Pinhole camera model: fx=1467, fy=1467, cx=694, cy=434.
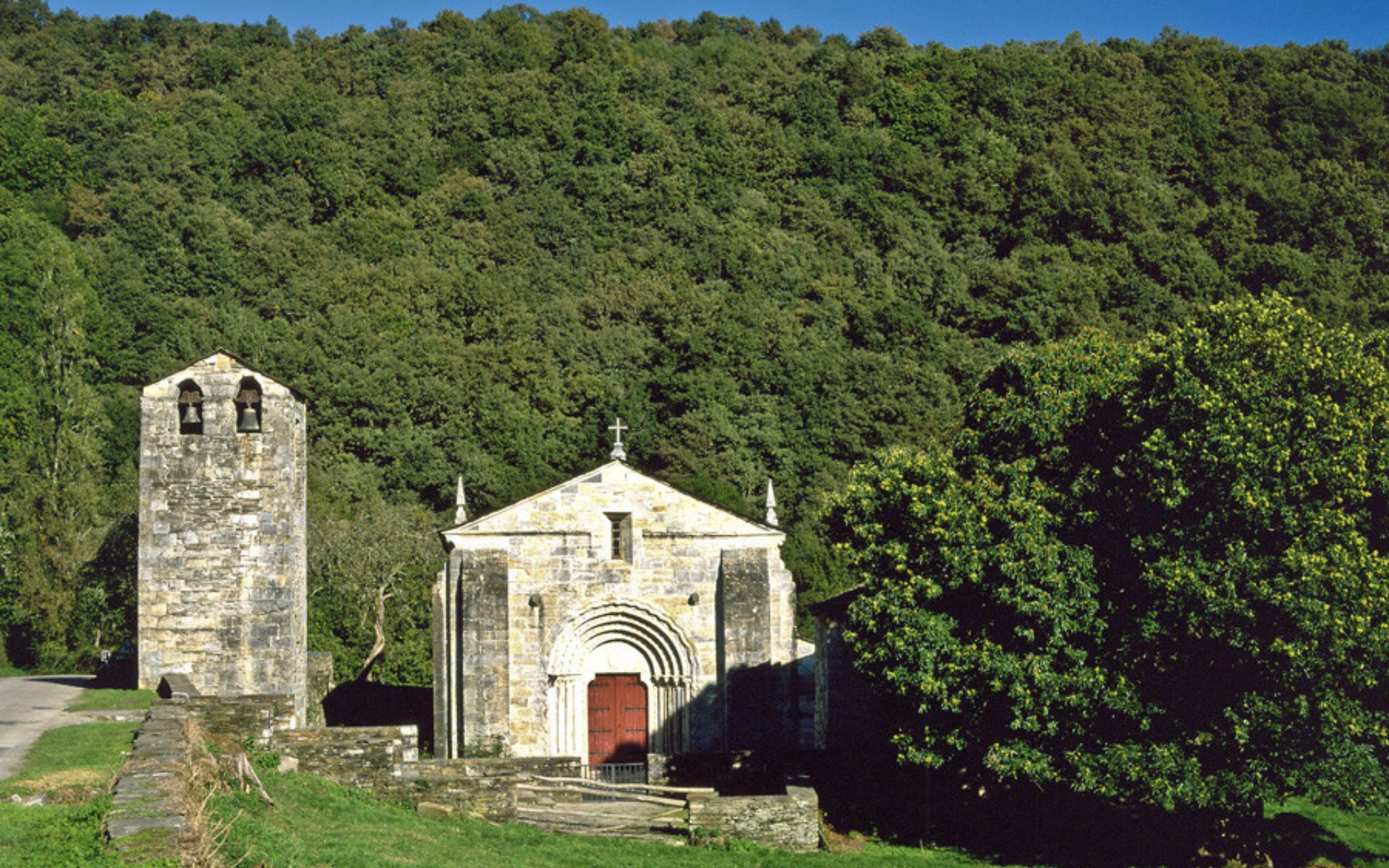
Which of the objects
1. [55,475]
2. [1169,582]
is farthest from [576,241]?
[1169,582]

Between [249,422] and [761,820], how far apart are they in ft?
38.0

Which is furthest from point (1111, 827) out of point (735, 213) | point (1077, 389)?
point (735, 213)

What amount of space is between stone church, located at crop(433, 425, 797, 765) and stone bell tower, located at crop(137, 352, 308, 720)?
433 centimetres

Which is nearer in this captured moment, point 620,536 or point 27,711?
point 27,711

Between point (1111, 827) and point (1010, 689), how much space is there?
164 inches

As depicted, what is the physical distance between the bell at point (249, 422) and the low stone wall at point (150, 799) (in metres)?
9.45

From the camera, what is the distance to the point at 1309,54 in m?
90.7

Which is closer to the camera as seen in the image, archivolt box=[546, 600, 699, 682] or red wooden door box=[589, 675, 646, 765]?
archivolt box=[546, 600, 699, 682]

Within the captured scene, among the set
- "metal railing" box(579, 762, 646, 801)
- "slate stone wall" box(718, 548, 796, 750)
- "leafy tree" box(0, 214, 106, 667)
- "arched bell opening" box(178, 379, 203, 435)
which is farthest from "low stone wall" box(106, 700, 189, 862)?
"leafy tree" box(0, 214, 106, 667)

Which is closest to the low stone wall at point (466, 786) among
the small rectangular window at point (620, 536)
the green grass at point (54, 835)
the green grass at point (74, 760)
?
the green grass at point (74, 760)

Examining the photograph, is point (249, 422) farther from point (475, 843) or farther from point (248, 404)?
point (475, 843)

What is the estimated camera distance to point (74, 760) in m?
17.9

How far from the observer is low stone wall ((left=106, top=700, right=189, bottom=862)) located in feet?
38.2

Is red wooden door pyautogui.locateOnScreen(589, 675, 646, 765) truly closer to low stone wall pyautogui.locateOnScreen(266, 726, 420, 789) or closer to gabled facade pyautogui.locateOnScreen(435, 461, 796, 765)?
gabled facade pyautogui.locateOnScreen(435, 461, 796, 765)
